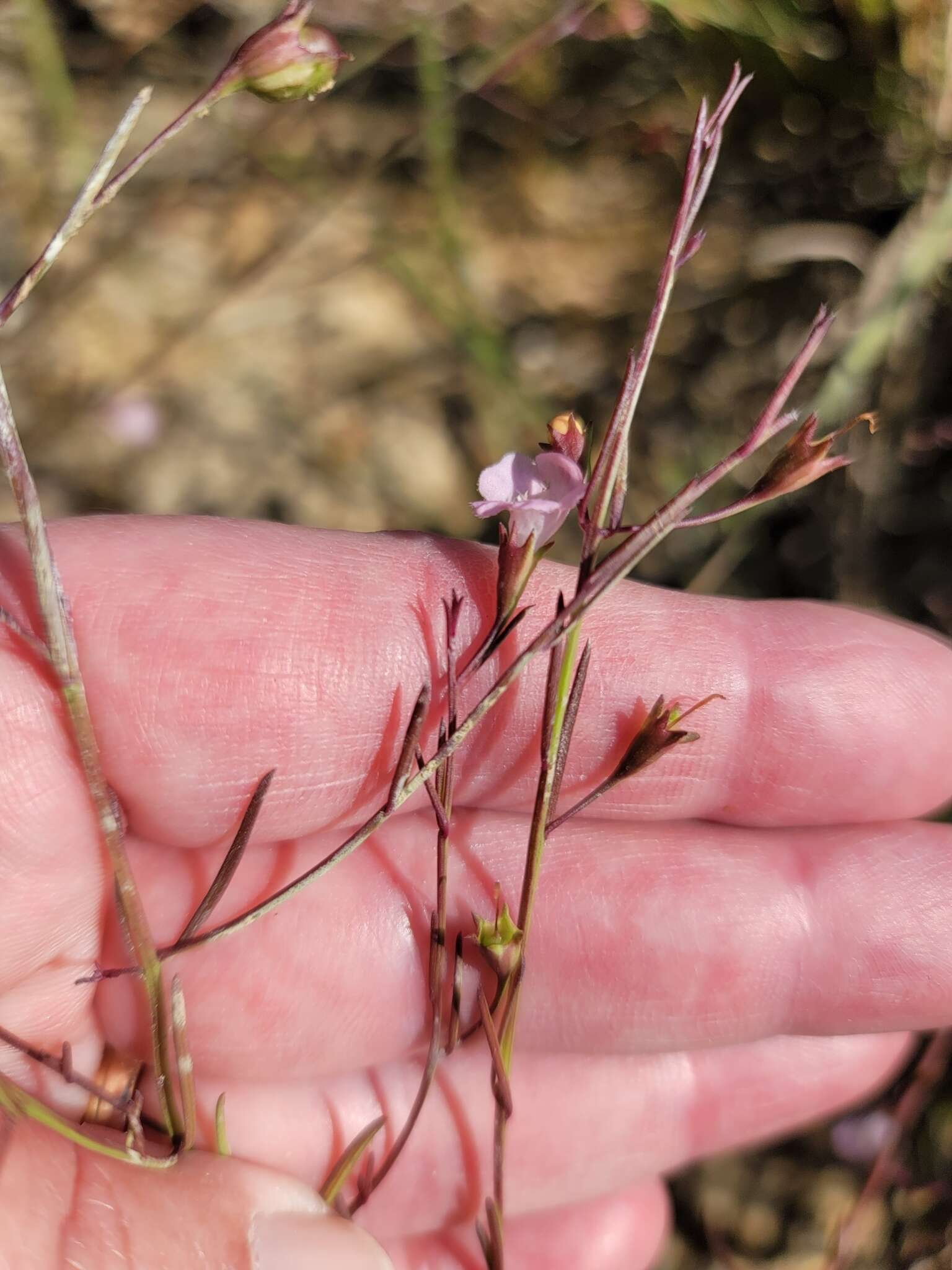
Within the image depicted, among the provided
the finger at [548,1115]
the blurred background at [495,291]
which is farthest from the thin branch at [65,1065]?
the blurred background at [495,291]

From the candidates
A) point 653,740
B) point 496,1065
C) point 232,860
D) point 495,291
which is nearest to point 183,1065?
point 232,860

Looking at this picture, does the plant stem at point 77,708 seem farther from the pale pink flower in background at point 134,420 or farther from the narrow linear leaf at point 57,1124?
the pale pink flower in background at point 134,420

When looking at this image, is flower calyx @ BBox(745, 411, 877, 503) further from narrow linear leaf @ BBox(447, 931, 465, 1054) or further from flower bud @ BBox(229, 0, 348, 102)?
narrow linear leaf @ BBox(447, 931, 465, 1054)

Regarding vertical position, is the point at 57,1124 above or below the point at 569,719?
below

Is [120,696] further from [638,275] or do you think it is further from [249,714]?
[638,275]

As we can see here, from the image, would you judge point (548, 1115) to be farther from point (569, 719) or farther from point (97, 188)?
point (97, 188)
